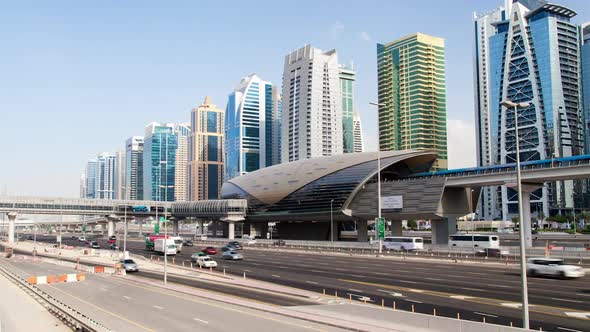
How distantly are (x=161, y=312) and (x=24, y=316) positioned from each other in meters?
10.0

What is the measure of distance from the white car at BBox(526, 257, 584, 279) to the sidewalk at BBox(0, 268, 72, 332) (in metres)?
38.9

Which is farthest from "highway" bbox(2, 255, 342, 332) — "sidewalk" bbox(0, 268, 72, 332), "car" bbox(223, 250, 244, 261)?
"car" bbox(223, 250, 244, 261)

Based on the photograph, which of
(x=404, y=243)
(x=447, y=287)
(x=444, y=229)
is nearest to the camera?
A: (x=447, y=287)

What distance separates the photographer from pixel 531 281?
43500mm

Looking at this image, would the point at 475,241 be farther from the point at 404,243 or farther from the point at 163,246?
the point at 163,246

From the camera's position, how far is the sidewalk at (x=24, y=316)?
29.6m

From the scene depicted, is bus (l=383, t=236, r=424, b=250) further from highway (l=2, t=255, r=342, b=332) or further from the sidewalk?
the sidewalk

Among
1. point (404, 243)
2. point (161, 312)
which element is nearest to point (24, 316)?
point (161, 312)

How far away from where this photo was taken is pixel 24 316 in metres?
33.7

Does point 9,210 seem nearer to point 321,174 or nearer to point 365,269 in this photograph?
point 321,174

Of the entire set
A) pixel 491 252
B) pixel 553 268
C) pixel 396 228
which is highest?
pixel 396 228

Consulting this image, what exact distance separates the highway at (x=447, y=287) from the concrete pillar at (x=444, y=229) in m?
38.6

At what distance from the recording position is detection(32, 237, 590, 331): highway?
28469mm

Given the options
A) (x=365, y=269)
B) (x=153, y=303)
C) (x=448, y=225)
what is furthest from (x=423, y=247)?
(x=153, y=303)
